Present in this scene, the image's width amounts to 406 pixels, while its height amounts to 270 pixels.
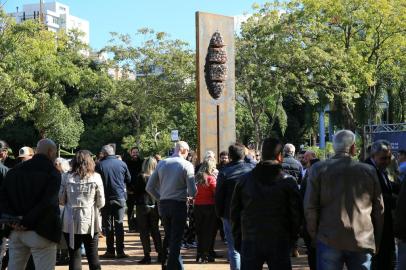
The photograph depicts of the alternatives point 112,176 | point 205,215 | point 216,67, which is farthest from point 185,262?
point 216,67

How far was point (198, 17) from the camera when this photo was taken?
51.7 feet

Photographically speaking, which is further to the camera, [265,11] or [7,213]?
[265,11]

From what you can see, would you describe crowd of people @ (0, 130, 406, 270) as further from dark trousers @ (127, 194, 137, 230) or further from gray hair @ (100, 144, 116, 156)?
dark trousers @ (127, 194, 137, 230)

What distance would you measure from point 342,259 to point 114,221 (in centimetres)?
638

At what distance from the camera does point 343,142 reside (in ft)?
18.4

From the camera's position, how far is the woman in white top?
8039 millimetres

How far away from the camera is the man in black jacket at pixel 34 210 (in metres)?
6.24

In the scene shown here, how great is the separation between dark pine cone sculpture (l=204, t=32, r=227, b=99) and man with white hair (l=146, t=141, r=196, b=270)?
726 centimetres

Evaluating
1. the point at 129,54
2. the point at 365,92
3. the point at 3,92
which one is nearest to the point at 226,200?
the point at 3,92

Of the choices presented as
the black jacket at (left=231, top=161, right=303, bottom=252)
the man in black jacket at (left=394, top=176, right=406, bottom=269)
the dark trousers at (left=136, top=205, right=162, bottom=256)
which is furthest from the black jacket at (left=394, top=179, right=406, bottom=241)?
the dark trousers at (left=136, top=205, right=162, bottom=256)

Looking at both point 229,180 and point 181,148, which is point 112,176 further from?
point 229,180

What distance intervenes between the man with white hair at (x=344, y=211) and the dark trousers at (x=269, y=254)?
285 millimetres

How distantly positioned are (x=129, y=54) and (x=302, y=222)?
3044 cm

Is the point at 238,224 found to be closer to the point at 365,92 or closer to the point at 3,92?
the point at 3,92
